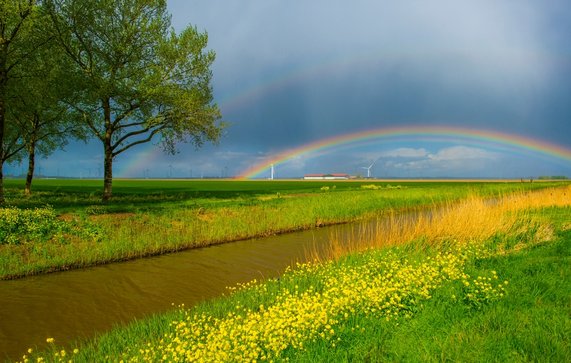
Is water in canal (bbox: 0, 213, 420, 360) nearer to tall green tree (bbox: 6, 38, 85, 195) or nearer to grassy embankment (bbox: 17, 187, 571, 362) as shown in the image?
grassy embankment (bbox: 17, 187, 571, 362)

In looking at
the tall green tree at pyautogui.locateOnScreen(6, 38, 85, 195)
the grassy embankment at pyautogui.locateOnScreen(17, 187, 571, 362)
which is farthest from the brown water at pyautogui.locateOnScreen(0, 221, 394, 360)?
the tall green tree at pyautogui.locateOnScreen(6, 38, 85, 195)

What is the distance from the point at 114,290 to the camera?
13250mm

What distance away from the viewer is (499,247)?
1366cm

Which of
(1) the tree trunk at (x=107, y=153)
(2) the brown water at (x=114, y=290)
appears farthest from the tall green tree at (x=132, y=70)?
(2) the brown water at (x=114, y=290)

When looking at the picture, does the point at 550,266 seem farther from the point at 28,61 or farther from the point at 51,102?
the point at 51,102

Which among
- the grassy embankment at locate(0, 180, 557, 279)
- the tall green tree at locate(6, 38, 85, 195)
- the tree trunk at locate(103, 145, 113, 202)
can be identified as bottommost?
the grassy embankment at locate(0, 180, 557, 279)

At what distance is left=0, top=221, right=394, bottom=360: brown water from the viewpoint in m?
10.0

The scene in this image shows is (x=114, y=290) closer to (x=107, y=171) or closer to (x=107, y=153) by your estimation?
(x=107, y=171)

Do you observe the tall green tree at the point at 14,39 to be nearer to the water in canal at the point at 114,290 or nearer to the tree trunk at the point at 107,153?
the tree trunk at the point at 107,153

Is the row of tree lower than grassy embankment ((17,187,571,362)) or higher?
higher

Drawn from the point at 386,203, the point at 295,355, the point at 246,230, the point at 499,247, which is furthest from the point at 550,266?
the point at 386,203

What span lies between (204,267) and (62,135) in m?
35.8

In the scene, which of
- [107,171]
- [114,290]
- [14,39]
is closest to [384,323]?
[114,290]

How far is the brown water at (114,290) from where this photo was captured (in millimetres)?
10039
